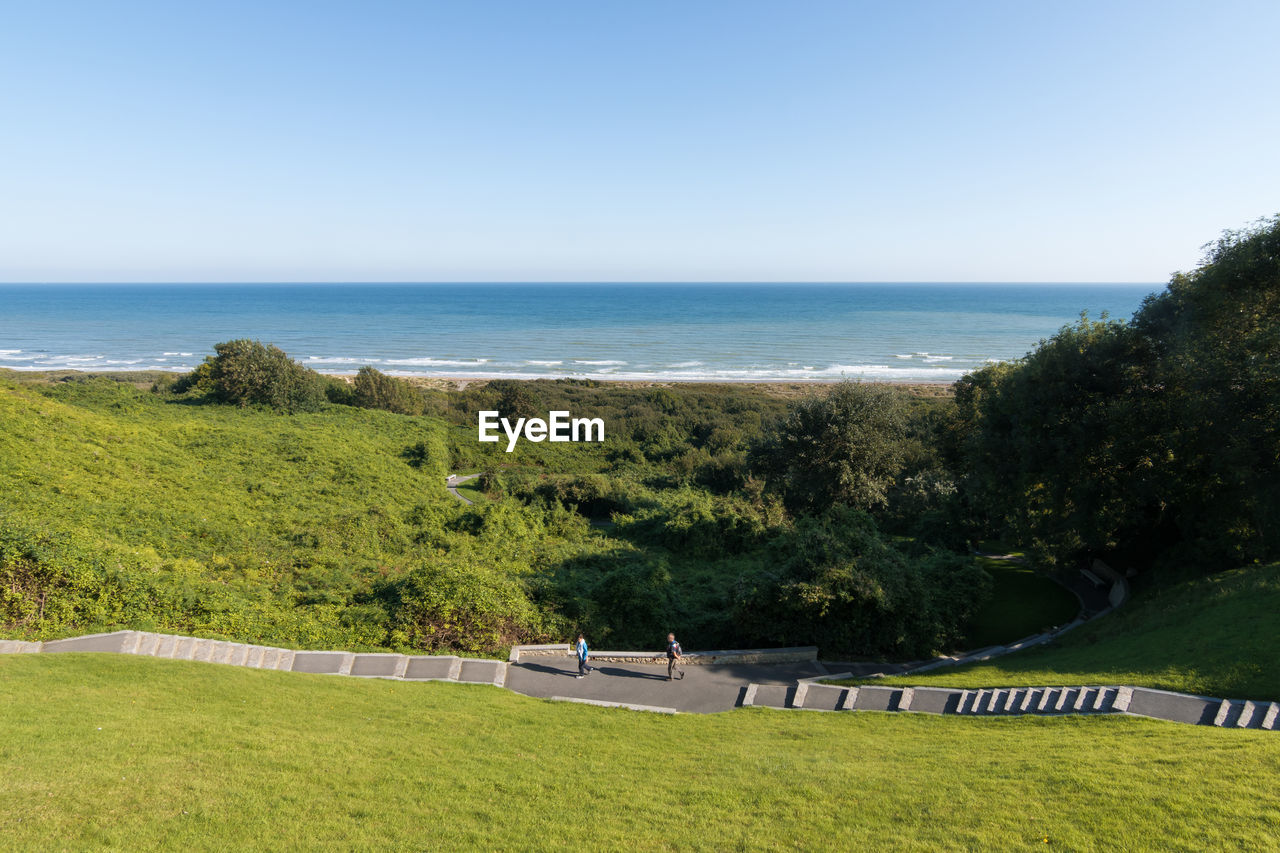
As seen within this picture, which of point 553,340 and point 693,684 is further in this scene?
point 553,340

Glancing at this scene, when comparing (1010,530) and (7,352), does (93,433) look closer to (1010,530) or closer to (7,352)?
(1010,530)

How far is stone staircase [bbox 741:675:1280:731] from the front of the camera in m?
10.8

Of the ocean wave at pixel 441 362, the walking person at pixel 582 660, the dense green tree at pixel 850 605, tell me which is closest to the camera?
the walking person at pixel 582 660

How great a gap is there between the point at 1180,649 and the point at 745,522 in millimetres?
14815

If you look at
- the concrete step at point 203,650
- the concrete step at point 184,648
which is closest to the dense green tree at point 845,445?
the concrete step at point 203,650

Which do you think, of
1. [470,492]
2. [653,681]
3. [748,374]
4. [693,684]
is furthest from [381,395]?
[748,374]

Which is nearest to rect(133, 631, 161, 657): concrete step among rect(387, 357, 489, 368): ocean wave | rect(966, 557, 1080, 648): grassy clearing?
rect(966, 557, 1080, 648): grassy clearing

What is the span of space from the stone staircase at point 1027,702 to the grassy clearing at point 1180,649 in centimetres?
72

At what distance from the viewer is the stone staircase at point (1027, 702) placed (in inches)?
425

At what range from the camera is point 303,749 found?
9344 millimetres

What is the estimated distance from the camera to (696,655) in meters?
16.5

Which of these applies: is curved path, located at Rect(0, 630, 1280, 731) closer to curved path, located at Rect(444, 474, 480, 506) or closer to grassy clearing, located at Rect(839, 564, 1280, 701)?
grassy clearing, located at Rect(839, 564, 1280, 701)

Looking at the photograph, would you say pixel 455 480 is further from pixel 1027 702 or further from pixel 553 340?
pixel 553 340

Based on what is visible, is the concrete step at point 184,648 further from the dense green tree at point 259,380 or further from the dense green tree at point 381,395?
the dense green tree at point 381,395
